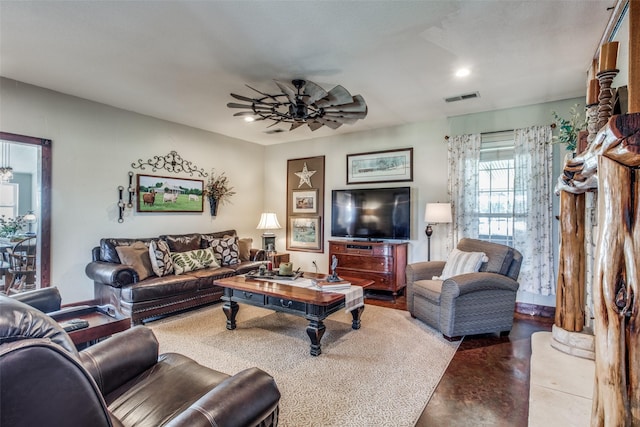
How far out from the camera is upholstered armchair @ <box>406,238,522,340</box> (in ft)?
10.3

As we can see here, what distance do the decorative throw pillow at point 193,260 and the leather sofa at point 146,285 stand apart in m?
0.08

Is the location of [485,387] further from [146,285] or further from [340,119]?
[146,285]

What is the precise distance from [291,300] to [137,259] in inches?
89.6

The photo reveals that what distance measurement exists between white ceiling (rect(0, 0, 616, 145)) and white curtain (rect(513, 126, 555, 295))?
1.83ft

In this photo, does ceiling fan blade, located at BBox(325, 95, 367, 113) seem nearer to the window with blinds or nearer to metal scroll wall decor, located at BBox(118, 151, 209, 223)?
the window with blinds

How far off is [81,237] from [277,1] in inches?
150

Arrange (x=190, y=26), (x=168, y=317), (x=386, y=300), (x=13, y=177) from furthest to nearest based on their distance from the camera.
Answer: (x=386, y=300) → (x=13, y=177) → (x=168, y=317) → (x=190, y=26)

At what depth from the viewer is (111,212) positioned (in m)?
4.43

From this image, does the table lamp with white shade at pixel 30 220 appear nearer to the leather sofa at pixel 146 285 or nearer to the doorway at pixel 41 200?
the doorway at pixel 41 200

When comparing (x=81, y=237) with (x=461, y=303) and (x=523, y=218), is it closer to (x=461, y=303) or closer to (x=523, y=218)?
(x=461, y=303)

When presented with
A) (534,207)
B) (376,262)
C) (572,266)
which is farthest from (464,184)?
(572,266)

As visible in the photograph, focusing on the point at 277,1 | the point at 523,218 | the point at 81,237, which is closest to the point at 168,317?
the point at 81,237

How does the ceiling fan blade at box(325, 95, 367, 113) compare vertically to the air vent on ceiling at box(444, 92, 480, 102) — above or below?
below

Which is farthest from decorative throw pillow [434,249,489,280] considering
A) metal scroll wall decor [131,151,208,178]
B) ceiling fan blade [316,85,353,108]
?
metal scroll wall decor [131,151,208,178]
